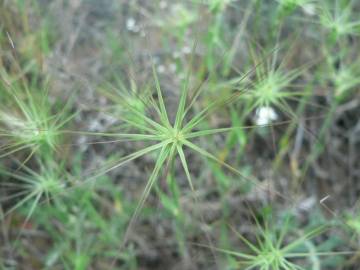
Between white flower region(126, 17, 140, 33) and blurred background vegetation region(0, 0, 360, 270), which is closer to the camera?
blurred background vegetation region(0, 0, 360, 270)

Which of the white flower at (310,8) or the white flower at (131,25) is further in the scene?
the white flower at (131,25)

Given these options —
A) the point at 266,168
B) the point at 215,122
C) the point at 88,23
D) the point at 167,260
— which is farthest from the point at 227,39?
the point at 167,260

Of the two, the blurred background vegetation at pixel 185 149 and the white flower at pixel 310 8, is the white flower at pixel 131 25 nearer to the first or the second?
the blurred background vegetation at pixel 185 149

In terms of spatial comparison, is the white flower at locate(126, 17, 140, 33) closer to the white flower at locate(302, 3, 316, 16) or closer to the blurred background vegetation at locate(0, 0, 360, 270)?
the blurred background vegetation at locate(0, 0, 360, 270)

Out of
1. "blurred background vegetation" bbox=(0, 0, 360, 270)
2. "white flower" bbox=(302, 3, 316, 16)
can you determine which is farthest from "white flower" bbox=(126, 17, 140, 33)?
"white flower" bbox=(302, 3, 316, 16)

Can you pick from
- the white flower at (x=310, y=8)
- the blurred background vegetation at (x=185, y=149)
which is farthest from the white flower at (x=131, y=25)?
the white flower at (x=310, y=8)

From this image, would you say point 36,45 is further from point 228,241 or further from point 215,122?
point 228,241

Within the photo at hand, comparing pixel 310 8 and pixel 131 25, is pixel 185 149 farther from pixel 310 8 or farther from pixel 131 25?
pixel 310 8

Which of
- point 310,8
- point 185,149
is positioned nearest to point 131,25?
point 185,149
